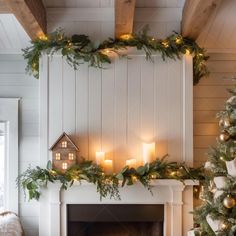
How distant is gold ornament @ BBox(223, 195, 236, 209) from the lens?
8.13 ft

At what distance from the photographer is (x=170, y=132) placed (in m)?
3.70

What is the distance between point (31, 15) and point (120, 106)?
1.22 metres

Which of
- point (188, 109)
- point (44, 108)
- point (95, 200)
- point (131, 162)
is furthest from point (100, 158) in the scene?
point (188, 109)

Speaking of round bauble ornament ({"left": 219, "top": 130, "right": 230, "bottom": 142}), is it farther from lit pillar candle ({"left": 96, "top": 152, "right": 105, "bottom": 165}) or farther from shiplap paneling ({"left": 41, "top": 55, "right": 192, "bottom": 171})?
lit pillar candle ({"left": 96, "top": 152, "right": 105, "bottom": 165})

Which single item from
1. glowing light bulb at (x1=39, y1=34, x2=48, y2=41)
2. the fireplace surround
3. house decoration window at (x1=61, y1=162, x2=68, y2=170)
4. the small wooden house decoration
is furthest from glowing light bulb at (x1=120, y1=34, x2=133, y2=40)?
house decoration window at (x1=61, y1=162, x2=68, y2=170)

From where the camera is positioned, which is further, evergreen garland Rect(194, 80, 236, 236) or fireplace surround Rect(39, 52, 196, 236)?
fireplace surround Rect(39, 52, 196, 236)

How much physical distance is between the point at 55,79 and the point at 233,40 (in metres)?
1.93

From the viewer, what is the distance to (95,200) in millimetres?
3641

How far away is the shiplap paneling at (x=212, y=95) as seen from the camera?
4016 millimetres

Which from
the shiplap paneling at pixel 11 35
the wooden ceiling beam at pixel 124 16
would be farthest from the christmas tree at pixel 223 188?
the shiplap paneling at pixel 11 35

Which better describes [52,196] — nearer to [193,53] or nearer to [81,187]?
[81,187]

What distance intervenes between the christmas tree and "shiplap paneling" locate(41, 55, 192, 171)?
3.13 feet

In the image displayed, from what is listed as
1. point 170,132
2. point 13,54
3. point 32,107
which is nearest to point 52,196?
point 32,107

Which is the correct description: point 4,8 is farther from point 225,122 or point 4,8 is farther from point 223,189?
point 223,189
